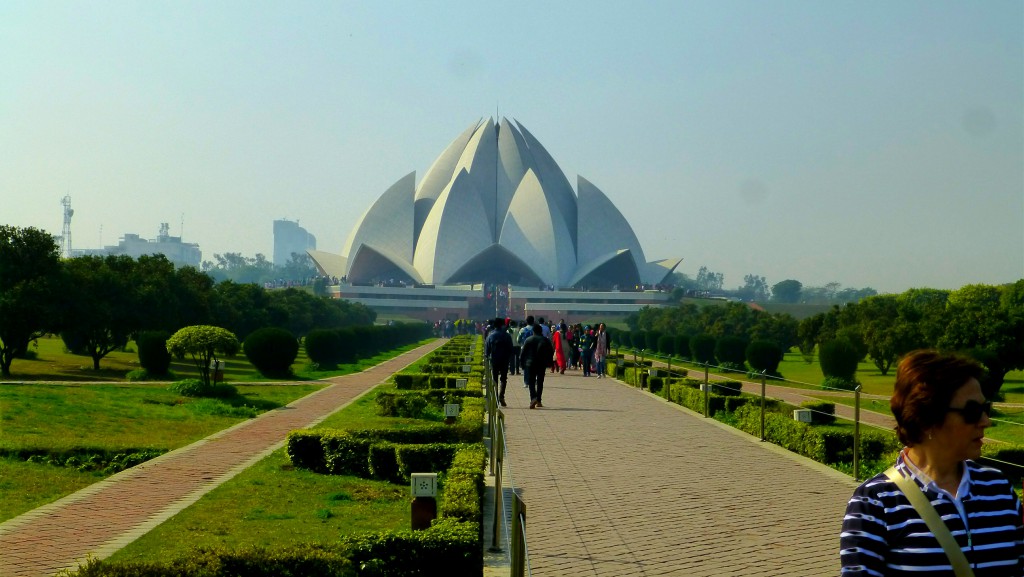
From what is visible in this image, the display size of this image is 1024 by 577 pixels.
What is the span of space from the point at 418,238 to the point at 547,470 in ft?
231

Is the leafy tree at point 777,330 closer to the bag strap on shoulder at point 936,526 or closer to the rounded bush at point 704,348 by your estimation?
the rounded bush at point 704,348

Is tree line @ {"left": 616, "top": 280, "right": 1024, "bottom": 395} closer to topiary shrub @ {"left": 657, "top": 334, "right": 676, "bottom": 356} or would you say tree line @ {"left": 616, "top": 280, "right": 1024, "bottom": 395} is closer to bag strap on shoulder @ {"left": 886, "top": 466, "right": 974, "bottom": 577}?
topiary shrub @ {"left": 657, "top": 334, "right": 676, "bottom": 356}

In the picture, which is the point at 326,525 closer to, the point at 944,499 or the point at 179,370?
the point at 944,499

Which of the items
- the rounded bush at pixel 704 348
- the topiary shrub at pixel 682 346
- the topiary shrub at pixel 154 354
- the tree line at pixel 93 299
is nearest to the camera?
the topiary shrub at pixel 154 354

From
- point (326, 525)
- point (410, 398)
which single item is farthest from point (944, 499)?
→ point (410, 398)

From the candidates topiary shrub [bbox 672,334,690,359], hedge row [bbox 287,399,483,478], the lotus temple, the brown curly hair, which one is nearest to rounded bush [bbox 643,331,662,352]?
topiary shrub [bbox 672,334,690,359]

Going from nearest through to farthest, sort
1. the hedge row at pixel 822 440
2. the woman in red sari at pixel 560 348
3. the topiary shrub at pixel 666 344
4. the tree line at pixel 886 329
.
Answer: the hedge row at pixel 822 440 < the tree line at pixel 886 329 < the woman in red sari at pixel 560 348 < the topiary shrub at pixel 666 344

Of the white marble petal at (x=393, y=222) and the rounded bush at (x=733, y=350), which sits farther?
the white marble petal at (x=393, y=222)

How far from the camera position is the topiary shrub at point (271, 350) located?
19844 mm

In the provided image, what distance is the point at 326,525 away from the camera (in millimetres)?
5543

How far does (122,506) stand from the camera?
6.10 m

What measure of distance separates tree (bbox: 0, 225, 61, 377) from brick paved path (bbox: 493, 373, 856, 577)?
422 inches

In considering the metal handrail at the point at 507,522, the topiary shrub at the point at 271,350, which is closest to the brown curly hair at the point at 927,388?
the metal handrail at the point at 507,522

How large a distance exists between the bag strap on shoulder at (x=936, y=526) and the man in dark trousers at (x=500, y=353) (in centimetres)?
1106
